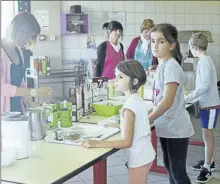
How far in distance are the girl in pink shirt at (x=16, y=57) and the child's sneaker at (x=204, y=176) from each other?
1563 millimetres

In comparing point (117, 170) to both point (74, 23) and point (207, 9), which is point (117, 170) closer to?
point (74, 23)

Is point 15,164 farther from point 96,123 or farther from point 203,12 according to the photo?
point 203,12

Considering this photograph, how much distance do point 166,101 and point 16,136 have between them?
832mm

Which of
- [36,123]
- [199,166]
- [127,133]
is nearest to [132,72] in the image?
[127,133]

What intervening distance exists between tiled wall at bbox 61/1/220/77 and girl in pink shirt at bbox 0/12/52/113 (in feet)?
11.6

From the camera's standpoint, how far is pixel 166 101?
1966 millimetres

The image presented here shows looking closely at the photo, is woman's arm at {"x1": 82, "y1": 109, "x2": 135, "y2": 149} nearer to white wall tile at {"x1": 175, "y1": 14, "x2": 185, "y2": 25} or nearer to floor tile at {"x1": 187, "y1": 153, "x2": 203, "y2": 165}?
floor tile at {"x1": 187, "y1": 153, "x2": 203, "y2": 165}

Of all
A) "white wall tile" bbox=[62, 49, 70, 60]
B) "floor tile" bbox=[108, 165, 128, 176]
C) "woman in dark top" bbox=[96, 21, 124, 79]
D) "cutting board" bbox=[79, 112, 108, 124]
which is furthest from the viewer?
"white wall tile" bbox=[62, 49, 70, 60]

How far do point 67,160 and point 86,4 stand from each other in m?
4.55

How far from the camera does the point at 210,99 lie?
9.87 ft

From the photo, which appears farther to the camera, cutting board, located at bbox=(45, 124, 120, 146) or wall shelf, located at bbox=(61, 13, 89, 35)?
wall shelf, located at bbox=(61, 13, 89, 35)

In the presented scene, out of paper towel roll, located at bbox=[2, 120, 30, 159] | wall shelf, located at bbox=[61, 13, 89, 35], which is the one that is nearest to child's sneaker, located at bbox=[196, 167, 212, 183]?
paper towel roll, located at bbox=[2, 120, 30, 159]

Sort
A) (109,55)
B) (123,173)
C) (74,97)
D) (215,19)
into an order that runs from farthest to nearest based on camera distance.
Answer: (215,19)
(109,55)
(123,173)
(74,97)

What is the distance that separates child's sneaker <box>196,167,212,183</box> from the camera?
3033mm
